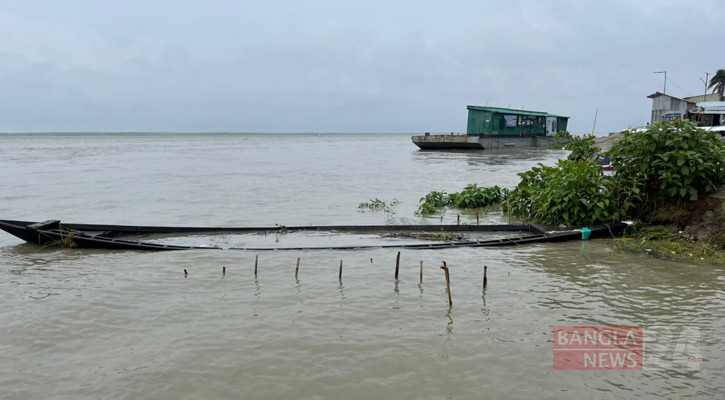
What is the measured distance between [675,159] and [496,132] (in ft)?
126

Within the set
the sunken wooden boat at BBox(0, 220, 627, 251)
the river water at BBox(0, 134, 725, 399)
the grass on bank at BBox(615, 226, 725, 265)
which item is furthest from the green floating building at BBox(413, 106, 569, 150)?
the river water at BBox(0, 134, 725, 399)

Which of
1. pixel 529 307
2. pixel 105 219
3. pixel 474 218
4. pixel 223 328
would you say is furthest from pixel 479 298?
pixel 105 219

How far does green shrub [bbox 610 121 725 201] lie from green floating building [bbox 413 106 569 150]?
34.2 m

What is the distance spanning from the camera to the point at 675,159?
350 inches

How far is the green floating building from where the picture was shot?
44.3 m

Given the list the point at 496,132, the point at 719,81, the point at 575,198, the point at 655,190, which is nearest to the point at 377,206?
the point at 575,198

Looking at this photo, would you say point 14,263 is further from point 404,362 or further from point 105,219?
point 404,362

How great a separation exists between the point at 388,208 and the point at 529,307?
8329mm

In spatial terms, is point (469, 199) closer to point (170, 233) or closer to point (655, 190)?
point (655, 190)

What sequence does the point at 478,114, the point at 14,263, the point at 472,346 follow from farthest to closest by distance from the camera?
the point at 478,114, the point at 14,263, the point at 472,346

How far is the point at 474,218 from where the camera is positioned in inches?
491

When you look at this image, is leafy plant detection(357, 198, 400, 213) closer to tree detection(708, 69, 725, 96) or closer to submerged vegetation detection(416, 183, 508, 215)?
submerged vegetation detection(416, 183, 508, 215)

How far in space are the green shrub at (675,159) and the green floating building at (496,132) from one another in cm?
3424

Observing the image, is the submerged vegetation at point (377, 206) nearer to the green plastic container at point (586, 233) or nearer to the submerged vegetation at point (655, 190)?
the submerged vegetation at point (655, 190)
